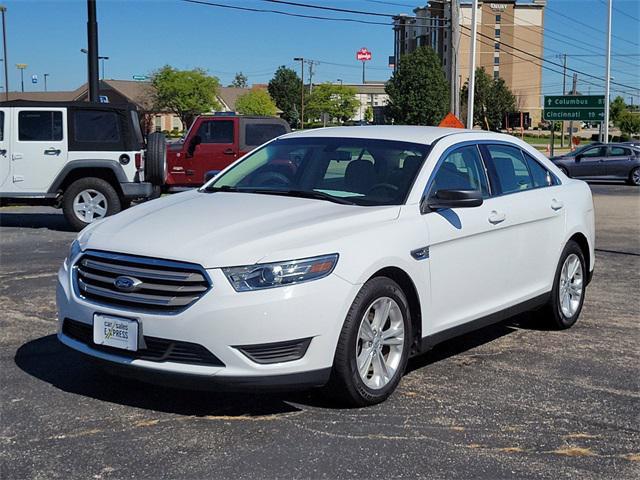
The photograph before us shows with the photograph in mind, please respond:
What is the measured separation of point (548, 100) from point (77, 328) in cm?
4012

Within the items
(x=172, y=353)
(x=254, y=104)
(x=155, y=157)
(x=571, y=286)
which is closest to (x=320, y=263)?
(x=172, y=353)

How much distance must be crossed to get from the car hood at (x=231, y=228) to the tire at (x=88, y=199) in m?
7.80

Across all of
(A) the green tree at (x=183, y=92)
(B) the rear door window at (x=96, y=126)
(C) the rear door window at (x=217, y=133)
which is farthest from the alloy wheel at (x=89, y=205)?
(A) the green tree at (x=183, y=92)

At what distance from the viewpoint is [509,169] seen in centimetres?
618

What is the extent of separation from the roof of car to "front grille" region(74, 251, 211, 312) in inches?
81.3

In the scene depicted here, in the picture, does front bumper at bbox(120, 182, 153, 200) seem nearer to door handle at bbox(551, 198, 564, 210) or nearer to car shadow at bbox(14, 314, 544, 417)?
Result: car shadow at bbox(14, 314, 544, 417)

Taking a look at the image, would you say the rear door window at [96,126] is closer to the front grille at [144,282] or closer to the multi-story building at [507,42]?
the front grille at [144,282]

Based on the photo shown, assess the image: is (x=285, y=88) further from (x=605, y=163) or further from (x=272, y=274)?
(x=272, y=274)

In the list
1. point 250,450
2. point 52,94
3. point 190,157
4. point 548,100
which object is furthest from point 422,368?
point 52,94

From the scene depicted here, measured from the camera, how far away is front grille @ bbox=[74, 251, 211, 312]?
418 cm

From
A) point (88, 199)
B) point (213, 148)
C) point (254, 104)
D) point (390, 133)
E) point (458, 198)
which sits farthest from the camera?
point (254, 104)

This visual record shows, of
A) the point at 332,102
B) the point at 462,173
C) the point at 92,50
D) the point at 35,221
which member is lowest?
the point at 35,221

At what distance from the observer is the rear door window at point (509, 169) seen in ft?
19.7

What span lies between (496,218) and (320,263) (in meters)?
1.85
